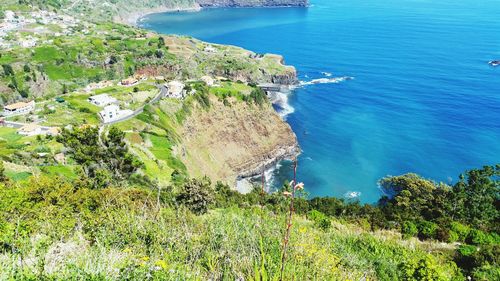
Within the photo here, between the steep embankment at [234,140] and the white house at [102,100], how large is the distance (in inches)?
570

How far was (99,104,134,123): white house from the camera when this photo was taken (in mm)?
61406

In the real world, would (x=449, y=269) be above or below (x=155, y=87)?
above

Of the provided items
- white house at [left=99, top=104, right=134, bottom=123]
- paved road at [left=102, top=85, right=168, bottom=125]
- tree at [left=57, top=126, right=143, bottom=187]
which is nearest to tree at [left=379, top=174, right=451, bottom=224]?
tree at [left=57, top=126, right=143, bottom=187]

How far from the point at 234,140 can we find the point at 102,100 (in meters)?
25.2

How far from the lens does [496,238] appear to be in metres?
31.0

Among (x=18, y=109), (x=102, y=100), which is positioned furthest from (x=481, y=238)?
(x=18, y=109)

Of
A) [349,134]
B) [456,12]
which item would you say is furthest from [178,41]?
[456,12]

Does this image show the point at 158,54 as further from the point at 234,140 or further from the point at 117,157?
the point at 117,157

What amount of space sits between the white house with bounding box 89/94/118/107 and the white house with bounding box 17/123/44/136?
1579 centimetres

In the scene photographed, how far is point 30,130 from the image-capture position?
52.7m

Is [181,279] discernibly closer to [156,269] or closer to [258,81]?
[156,269]

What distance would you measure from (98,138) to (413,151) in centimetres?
6002

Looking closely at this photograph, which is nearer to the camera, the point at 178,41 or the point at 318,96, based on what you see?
the point at 318,96

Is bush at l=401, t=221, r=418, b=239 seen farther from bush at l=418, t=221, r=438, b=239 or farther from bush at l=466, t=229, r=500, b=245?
bush at l=466, t=229, r=500, b=245
